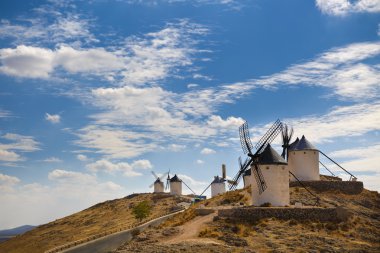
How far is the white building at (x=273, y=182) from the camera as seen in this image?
36.3m

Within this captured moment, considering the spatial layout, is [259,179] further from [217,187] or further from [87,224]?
[87,224]

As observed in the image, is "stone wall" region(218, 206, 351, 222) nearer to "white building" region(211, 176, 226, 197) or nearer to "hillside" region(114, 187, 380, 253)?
"hillside" region(114, 187, 380, 253)

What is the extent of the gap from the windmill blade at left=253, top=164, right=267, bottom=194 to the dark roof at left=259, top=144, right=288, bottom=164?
804 millimetres

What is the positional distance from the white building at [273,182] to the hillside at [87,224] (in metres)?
29.0

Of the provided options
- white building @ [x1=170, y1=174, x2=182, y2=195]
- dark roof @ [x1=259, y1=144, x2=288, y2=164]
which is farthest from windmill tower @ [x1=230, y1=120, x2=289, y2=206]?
white building @ [x1=170, y1=174, x2=182, y2=195]

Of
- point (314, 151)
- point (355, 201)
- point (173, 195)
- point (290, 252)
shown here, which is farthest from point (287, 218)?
point (173, 195)

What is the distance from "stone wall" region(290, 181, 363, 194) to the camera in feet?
147

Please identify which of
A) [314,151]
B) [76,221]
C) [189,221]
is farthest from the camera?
[76,221]

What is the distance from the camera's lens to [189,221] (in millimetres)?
37594

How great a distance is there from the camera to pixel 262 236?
29281 mm

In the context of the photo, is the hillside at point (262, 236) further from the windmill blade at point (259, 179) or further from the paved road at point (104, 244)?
the paved road at point (104, 244)

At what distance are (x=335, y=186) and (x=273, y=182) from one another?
1244cm

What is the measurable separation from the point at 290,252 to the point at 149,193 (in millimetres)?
68560

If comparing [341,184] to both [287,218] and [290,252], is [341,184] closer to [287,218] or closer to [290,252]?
[287,218]
